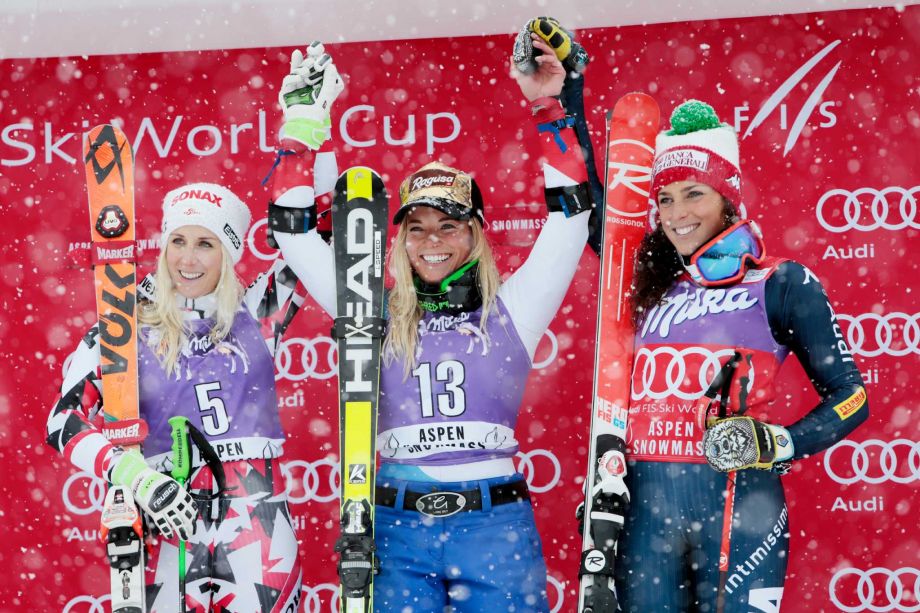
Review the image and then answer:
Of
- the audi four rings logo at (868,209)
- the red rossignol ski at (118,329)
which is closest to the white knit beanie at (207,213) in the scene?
the red rossignol ski at (118,329)

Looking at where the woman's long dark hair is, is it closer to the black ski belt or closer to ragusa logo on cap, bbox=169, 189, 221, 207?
the black ski belt

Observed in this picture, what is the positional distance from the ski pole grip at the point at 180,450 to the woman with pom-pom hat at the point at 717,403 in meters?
1.43

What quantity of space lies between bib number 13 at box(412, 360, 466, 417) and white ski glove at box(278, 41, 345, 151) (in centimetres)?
89

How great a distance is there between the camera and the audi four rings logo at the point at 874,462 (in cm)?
402

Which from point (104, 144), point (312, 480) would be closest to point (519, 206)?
point (312, 480)

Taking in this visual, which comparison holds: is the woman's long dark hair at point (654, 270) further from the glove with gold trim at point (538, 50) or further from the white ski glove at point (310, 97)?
the white ski glove at point (310, 97)

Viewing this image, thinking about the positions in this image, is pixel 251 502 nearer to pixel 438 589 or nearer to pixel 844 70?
pixel 438 589

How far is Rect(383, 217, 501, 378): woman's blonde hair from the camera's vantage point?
3.08 meters

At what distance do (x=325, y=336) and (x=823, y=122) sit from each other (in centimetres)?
244

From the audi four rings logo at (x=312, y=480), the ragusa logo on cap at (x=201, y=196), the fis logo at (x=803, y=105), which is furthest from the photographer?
the audi four rings logo at (x=312, y=480)

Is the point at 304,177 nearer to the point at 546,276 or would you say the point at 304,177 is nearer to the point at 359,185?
the point at 359,185

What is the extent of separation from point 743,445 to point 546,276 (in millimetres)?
843

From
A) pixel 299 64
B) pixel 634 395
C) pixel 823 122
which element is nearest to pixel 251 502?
pixel 634 395

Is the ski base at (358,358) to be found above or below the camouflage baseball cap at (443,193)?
below
